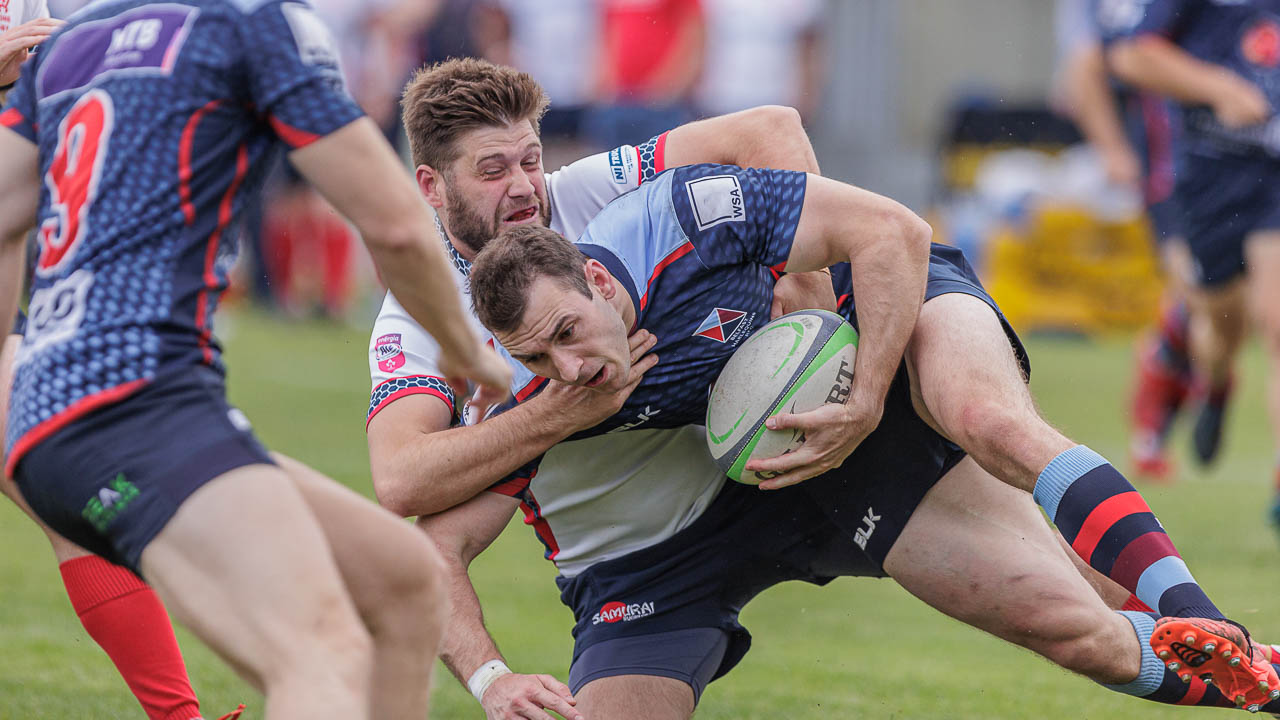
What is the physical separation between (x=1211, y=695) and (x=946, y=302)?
118 centimetres

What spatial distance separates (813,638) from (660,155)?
2221 mm

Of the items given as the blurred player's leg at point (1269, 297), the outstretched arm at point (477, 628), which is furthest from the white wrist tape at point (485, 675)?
the blurred player's leg at point (1269, 297)

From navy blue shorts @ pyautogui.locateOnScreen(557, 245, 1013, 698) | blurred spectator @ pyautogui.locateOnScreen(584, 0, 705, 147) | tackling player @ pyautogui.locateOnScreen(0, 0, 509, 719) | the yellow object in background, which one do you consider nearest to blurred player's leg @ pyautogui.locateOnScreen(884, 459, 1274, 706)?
navy blue shorts @ pyautogui.locateOnScreen(557, 245, 1013, 698)

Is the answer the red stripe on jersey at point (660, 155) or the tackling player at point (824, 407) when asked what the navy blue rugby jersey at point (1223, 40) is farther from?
the red stripe on jersey at point (660, 155)

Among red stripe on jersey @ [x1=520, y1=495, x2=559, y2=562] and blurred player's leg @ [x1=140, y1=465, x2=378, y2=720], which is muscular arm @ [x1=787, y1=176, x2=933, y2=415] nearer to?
red stripe on jersey @ [x1=520, y1=495, x2=559, y2=562]

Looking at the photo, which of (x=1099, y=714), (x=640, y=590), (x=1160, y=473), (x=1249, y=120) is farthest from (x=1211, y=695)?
(x=1160, y=473)

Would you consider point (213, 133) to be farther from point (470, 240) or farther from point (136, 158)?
point (470, 240)

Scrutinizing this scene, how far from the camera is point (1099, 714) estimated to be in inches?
183

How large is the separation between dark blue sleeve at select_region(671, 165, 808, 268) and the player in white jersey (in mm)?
302

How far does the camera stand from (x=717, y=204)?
3.93 meters

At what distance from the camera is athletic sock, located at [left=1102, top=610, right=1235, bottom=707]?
3.72 meters

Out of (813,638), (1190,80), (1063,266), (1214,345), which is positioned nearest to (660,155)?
(813,638)

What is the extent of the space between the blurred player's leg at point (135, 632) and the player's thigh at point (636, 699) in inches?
40.8

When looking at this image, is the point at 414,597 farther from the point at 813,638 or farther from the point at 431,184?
the point at 813,638
